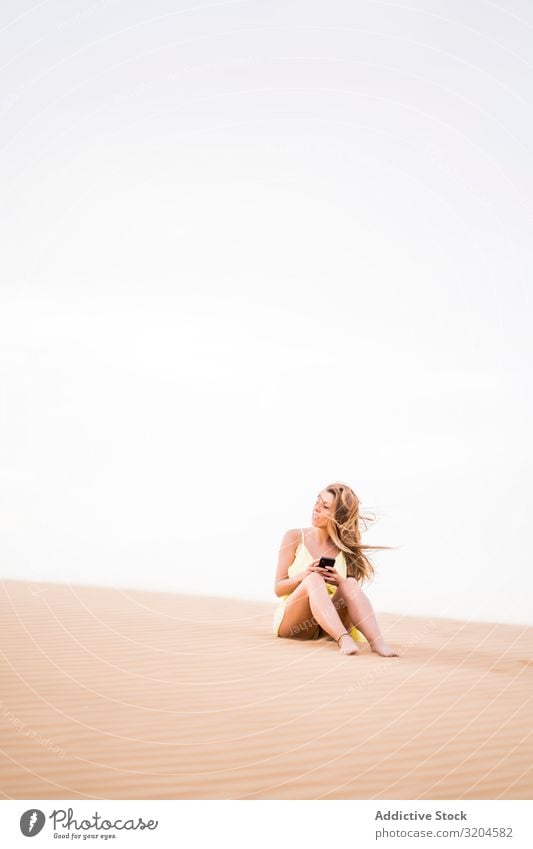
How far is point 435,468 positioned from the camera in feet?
157

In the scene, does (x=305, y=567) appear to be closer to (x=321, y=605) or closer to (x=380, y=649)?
(x=321, y=605)

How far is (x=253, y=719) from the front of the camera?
4215mm

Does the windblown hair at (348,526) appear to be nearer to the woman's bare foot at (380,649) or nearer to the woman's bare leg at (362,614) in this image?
the woman's bare leg at (362,614)

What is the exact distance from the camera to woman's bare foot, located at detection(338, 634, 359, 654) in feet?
18.7

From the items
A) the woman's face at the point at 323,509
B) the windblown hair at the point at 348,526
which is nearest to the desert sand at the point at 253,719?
the windblown hair at the point at 348,526

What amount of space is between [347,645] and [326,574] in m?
0.50

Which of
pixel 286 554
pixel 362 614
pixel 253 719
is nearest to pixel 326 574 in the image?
pixel 362 614

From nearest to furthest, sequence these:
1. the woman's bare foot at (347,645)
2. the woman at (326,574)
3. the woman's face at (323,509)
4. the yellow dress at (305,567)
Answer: the woman's bare foot at (347,645) → the woman at (326,574) → the yellow dress at (305,567) → the woman's face at (323,509)

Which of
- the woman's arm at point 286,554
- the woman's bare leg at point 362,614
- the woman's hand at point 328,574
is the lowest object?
the woman's bare leg at point 362,614

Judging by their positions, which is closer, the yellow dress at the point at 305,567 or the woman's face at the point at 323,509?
the yellow dress at the point at 305,567

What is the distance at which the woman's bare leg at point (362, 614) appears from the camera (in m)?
5.86

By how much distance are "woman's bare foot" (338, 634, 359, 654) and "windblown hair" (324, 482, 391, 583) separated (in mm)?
667

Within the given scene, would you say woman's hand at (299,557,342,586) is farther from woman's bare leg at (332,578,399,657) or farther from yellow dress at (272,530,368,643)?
yellow dress at (272,530,368,643)

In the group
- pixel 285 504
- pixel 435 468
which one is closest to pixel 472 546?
pixel 435 468
